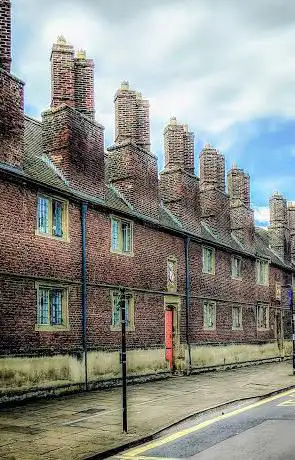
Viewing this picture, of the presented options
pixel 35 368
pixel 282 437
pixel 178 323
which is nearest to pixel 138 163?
pixel 178 323

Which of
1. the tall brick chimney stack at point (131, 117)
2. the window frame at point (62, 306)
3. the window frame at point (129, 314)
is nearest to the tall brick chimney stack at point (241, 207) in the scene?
the tall brick chimney stack at point (131, 117)

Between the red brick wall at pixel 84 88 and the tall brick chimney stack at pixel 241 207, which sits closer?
the red brick wall at pixel 84 88

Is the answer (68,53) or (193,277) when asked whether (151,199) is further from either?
(68,53)

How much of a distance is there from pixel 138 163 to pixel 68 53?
5.50 meters

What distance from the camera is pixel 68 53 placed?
72.0ft

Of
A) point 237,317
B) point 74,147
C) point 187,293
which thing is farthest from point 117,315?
point 237,317

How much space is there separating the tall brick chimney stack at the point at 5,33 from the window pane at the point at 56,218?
4423mm

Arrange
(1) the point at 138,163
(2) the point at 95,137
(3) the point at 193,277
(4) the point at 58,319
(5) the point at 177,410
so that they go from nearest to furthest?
(5) the point at 177,410
(4) the point at 58,319
(2) the point at 95,137
(1) the point at 138,163
(3) the point at 193,277

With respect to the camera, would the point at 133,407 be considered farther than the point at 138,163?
No

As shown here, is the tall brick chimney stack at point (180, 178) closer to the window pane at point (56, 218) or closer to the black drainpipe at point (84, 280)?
the black drainpipe at point (84, 280)

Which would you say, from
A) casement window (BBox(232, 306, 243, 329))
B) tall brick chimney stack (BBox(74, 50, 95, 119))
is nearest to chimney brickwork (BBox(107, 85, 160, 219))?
tall brick chimney stack (BBox(74, 50, 95, 119))

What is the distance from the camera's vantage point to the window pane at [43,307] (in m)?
18.3

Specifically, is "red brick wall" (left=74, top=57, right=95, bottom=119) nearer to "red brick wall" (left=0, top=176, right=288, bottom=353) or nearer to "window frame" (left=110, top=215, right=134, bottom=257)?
"window frame" (left=110, top=215, right=134, bottom=257)

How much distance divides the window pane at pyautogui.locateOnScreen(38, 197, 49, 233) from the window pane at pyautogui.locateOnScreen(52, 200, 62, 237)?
33 cm
